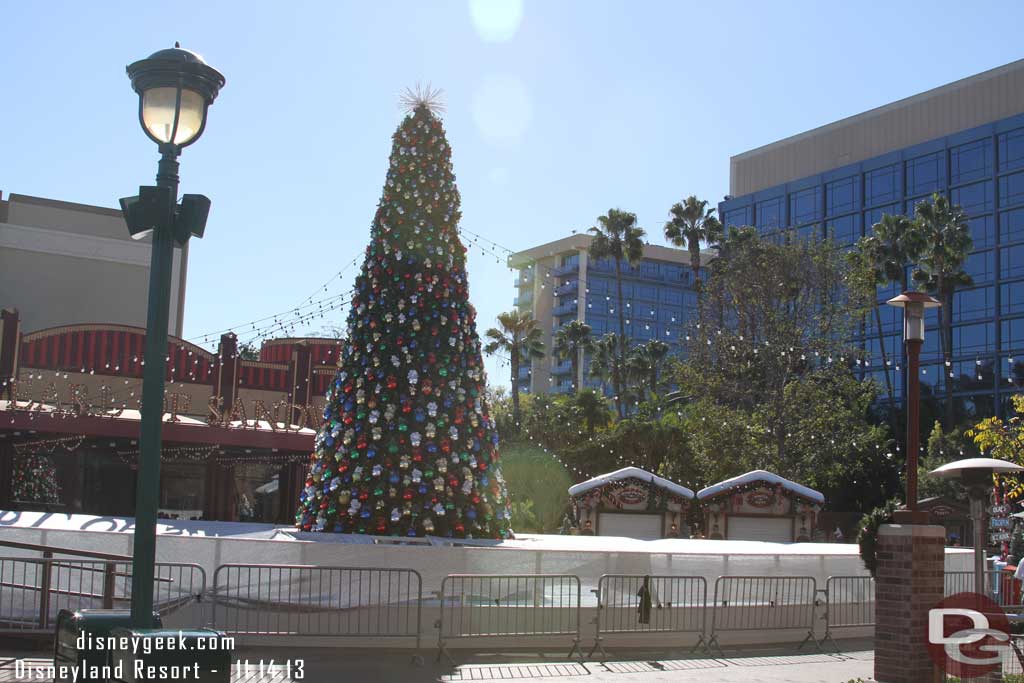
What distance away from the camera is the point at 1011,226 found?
65438 millimetres

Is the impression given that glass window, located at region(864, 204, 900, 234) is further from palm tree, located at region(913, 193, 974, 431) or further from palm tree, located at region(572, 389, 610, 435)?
palm tree, located at region(572, 389, 610, 435)

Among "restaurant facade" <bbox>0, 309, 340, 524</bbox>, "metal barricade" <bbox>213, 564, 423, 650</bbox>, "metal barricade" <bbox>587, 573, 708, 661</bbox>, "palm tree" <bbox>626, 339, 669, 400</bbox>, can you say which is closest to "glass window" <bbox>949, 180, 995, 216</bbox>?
"palm tree" <bbox>626, 339, 669, 400</bbox>

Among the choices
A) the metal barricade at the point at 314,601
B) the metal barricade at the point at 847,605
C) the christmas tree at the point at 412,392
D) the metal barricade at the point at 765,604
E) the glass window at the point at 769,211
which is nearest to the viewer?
the metal barricade at the point at 314,601

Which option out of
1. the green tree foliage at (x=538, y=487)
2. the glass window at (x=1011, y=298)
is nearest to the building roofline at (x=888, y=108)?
the glass window at (x=1011, y=298)

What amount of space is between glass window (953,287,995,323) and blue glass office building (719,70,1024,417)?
0.06m

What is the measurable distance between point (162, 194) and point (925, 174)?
2803 inches

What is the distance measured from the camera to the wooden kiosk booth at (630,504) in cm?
2594

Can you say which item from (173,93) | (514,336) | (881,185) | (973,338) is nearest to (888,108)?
(881,185)

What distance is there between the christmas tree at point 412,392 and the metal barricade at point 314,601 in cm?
240

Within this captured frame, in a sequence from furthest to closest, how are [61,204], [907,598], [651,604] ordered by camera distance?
[61,204] < [651,604] < [907,598]

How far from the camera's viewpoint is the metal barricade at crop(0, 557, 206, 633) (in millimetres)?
11086

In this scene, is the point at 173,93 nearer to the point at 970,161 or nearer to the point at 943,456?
the point at 943,456

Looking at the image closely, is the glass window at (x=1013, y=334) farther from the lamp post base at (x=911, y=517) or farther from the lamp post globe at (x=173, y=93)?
the lamp post globe at (x=173, y=93)

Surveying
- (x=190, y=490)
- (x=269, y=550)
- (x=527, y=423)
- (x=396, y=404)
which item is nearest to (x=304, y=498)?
(x=396, y=404)
